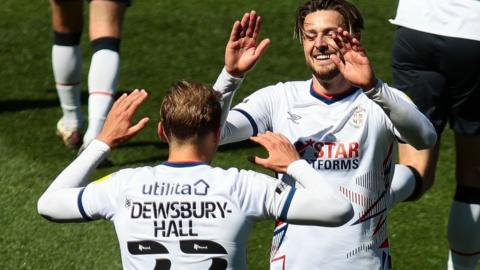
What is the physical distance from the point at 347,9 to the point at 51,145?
4485mm

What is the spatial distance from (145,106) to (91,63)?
1.37m

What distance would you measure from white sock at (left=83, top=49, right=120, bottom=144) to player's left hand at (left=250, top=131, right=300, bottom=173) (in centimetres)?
392

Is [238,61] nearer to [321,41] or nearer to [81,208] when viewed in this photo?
[321,41]

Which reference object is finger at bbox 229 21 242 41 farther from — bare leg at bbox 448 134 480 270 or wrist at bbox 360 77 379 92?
bare leg at bbox 448 134 480 270

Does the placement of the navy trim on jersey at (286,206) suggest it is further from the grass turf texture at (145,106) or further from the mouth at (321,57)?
the grass turf texture at (145,106)

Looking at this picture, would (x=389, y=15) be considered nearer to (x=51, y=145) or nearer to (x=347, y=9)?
(x=51, y=145)

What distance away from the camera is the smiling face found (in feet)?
17.5

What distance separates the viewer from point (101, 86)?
8523 mm

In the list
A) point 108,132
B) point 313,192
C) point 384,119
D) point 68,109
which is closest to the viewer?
point 313,192

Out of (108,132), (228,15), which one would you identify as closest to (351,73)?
(108,132)

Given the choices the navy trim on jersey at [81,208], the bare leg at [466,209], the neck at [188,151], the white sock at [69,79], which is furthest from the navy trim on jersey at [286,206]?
the white sock at [69,79]

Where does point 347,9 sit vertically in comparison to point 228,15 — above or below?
above

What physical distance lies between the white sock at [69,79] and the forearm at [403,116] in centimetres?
448

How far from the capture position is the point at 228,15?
12.5m
